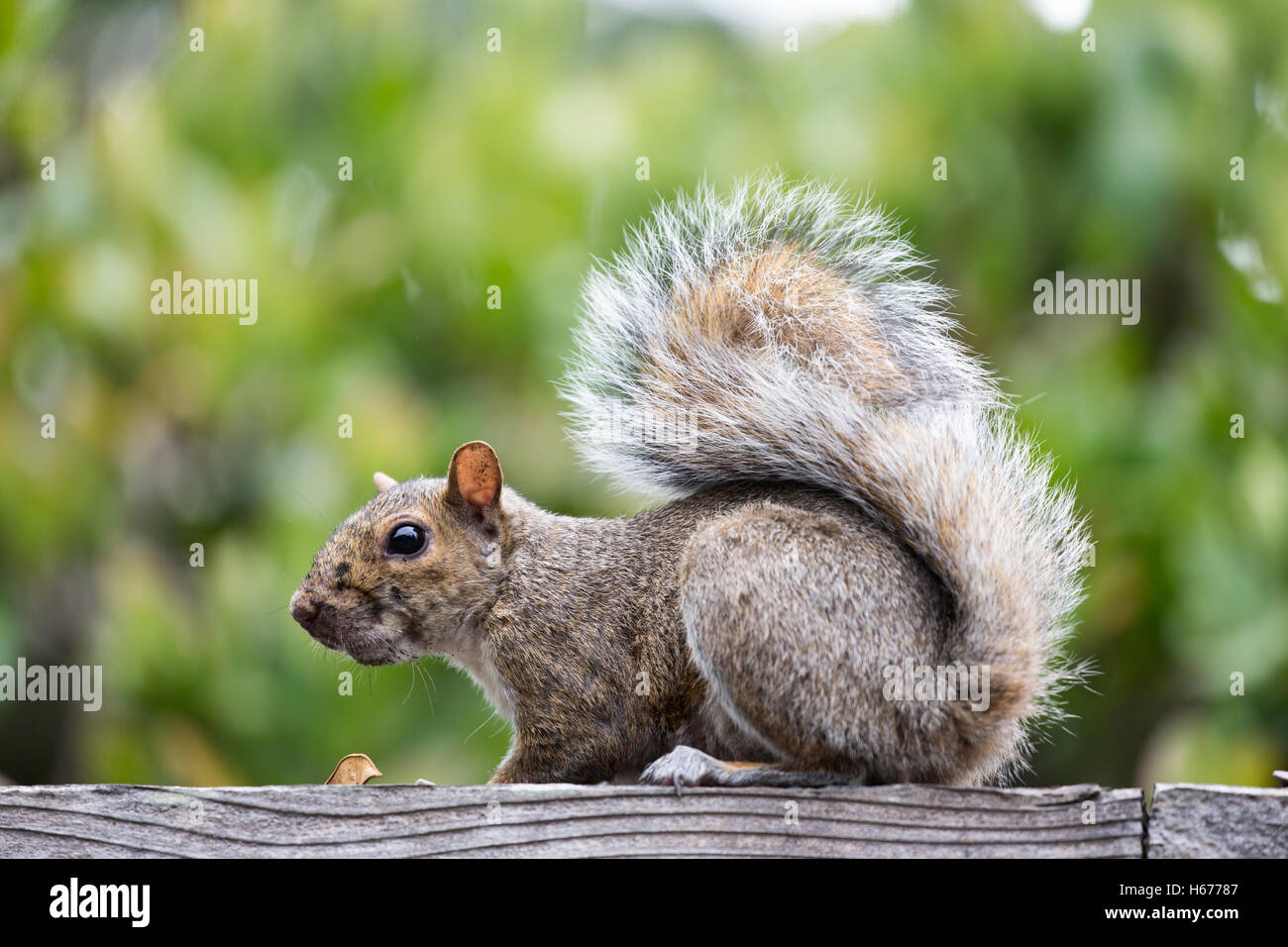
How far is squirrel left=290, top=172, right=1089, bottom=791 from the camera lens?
78.9 inches

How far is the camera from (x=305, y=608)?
7.50 ft

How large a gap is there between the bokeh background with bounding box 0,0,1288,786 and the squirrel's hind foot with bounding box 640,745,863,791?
5.12ft

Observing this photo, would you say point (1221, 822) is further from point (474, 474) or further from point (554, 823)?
point (474, 474)

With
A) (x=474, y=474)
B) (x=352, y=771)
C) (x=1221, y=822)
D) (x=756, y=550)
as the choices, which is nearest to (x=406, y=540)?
(x=474, y=474)

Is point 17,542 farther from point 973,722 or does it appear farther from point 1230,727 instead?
point 1230,727

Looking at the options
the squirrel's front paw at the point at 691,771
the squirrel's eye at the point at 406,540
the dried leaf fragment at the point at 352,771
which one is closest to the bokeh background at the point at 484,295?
the squirrel's eye at the point at 406,540

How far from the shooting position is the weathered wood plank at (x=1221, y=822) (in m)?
1.76

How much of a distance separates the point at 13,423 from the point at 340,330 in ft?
3.56

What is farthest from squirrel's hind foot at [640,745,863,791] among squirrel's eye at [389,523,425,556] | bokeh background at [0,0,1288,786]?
bokeh background at [0,0,1288,786]

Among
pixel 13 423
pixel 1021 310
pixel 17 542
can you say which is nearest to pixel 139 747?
pixel 17 542

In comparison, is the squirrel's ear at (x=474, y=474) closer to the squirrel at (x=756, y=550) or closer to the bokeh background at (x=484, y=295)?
the squirrel at (x=756, y=550)

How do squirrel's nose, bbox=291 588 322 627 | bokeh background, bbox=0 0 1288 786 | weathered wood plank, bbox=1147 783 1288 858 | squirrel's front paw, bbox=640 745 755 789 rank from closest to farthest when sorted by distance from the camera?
weathered wood plank, bbox=1147 783 1288 858 < squirrel's front paw, bbox=640 745 755 789 < squirrel's nose, bbox=291 588 322 627 < bokeh background, bbox=0 0 1288 786

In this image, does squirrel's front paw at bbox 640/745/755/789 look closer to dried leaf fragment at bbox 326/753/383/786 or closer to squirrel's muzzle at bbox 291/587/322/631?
dried leaf fragment at bbox 326/753/383/786

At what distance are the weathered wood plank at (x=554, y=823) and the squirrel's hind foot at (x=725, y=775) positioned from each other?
12 cm
